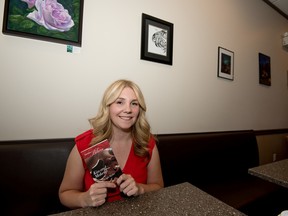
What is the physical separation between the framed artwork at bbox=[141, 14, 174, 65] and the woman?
2.74ft

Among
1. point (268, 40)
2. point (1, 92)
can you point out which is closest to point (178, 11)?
point (1, 92)

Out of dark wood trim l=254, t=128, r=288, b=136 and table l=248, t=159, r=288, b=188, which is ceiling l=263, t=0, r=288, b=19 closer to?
dark wood trim l=254, t=128, r=288, b=136

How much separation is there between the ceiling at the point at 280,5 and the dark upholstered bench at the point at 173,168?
2693 millimetres

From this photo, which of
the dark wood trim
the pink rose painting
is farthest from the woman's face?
the dark wood trim

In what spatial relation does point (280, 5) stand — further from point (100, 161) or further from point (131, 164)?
point (100, 161)

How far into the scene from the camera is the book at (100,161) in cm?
76

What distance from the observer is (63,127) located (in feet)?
5.08

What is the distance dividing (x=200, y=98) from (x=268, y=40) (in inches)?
91.0

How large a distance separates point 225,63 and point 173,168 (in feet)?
6.07

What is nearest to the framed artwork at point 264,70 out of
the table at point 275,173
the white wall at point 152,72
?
the white wall at point 152,72

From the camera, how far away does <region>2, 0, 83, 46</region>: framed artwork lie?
4.38ft

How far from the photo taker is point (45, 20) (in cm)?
143

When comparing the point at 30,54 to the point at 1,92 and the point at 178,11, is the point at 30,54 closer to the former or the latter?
the point at 1,92

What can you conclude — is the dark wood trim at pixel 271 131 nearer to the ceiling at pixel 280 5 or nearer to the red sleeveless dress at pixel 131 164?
the ceiling at pixel 280 5
